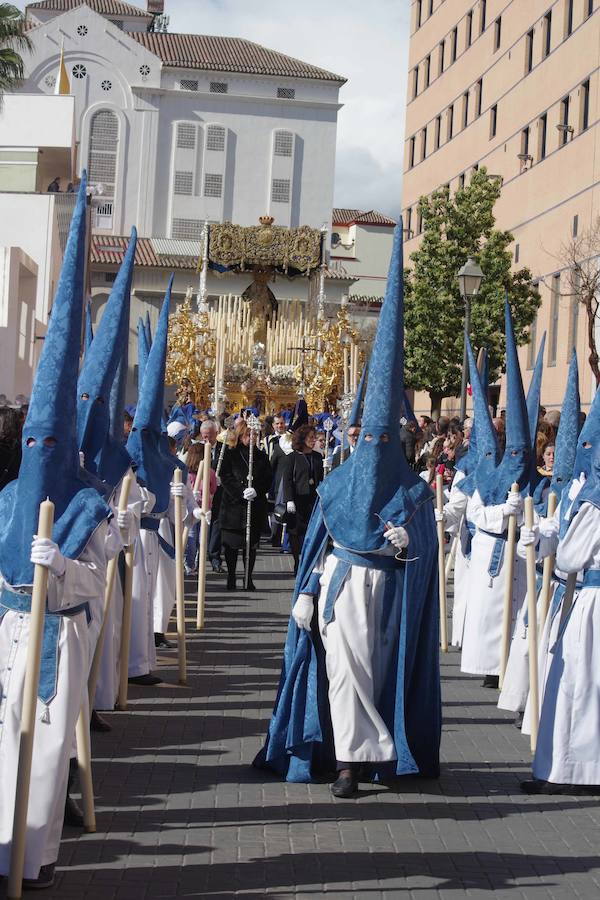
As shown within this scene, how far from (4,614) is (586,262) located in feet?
101

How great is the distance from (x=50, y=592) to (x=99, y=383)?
244cm

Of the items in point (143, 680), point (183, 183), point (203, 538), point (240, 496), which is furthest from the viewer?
point (183, 183)

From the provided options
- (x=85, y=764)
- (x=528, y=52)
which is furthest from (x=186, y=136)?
(x=85, y=764)

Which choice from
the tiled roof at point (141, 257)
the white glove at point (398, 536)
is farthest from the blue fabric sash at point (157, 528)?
the tiled roof at point (141, 257)

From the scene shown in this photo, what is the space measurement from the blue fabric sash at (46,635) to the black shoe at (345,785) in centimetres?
215

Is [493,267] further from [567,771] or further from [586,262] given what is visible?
[567,771]

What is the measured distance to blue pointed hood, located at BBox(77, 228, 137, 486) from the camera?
8.00 meters

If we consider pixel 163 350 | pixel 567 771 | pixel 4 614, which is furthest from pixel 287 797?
pixel 163 350

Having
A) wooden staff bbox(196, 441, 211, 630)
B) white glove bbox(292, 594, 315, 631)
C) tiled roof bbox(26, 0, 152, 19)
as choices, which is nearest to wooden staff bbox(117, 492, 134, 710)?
white glove bbox(292, 594, 315, 631)

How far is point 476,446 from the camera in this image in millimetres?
11375

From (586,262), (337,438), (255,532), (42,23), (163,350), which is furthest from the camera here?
(42,23)

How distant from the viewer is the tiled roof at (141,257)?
5659 centimetres

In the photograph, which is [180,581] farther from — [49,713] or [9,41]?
[9,41]

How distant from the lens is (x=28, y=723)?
5480mm
